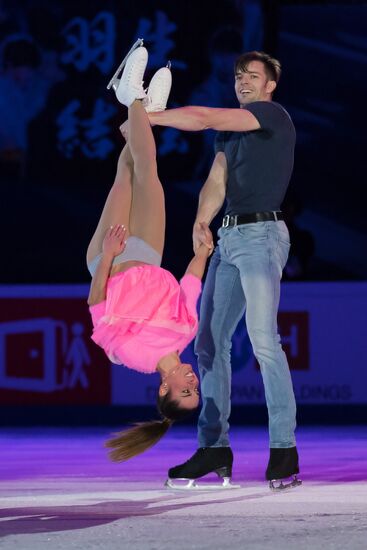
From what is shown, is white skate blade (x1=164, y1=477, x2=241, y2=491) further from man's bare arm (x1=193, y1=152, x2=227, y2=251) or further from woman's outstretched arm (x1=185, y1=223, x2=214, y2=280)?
man's bare arm (x1=193, y1=152, x2=227, y2=251)

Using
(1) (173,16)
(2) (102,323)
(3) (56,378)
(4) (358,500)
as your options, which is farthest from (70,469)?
(1) (173,16)

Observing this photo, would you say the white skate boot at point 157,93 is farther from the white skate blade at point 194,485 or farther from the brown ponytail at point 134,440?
the white skate blade at point 194,485

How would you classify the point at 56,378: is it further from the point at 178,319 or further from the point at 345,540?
the point at 345,540

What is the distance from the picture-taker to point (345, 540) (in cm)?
415

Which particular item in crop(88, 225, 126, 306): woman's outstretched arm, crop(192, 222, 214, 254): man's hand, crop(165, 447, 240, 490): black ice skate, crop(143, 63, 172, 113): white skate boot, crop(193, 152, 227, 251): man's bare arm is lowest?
crop(165, 447, 240, 490): black ice skate

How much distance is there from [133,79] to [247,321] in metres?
1.10

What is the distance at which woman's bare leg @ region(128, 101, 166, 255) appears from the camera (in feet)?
18.2

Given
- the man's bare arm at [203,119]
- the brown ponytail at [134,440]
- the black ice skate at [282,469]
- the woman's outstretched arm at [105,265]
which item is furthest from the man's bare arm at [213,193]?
the black ice skate at [282,469]

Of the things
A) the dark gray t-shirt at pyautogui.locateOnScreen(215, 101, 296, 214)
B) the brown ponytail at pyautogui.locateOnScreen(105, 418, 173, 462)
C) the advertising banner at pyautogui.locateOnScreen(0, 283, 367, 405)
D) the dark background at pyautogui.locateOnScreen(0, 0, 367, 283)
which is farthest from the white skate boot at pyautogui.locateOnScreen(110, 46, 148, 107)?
→ the dark background at pyautogui.locateOnScreen(0, 0, 367, 283)

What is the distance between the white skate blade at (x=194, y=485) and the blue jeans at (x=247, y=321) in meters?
0.17

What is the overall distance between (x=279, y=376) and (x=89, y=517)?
1.12 m

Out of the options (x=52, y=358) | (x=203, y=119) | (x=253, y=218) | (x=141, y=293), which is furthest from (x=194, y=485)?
(x=52, y=358)

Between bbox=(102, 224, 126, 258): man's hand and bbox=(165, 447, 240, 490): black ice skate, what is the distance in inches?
36.4

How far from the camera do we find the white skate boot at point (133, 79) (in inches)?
216
